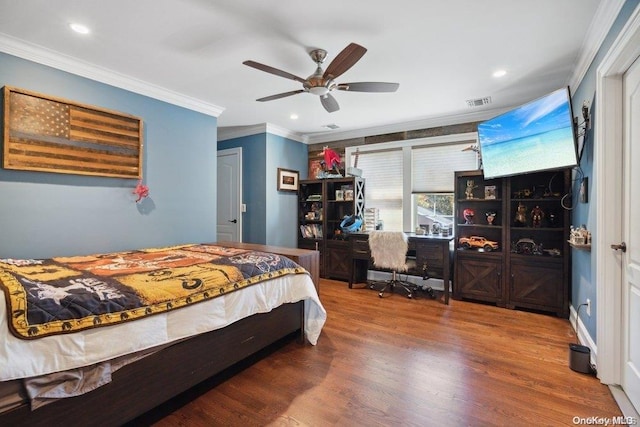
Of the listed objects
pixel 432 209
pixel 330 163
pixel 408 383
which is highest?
pixel 330 163

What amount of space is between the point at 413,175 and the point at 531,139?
1.76 meters

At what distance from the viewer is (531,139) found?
2938mm

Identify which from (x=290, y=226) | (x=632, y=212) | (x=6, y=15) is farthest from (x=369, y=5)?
(x=290, y=226)

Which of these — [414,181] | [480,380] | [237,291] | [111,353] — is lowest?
[480,380]

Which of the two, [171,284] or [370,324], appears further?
[370,324]

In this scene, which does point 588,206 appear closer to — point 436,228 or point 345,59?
point 436,228

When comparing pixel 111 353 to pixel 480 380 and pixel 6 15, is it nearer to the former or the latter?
pixel 480 380

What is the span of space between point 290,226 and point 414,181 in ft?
7.19

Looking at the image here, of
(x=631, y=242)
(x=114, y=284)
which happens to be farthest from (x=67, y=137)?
(x=631, y=242)

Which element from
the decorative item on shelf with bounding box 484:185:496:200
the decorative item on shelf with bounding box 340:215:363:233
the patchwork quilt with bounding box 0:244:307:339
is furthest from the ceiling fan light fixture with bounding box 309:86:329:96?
the decorative item on shelf with bounding box 484:185:496:200

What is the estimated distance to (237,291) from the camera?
195 cm

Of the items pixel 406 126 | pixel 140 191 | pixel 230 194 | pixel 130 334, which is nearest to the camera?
pixel 130 334

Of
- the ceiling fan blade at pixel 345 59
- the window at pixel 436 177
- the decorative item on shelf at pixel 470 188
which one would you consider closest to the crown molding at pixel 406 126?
the window at pixel 436 177

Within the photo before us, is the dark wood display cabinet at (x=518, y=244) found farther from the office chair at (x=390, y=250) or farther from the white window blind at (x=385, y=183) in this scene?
the white window blind at (x=385, y=183)
